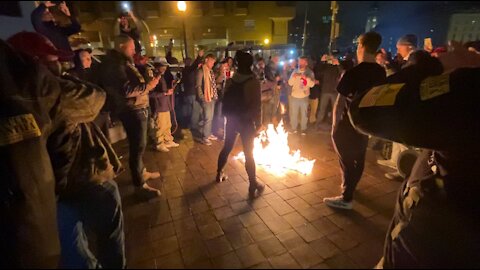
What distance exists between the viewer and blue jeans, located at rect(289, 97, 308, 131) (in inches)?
307

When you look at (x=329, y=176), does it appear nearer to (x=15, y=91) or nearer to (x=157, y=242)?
(x=157, y=242)

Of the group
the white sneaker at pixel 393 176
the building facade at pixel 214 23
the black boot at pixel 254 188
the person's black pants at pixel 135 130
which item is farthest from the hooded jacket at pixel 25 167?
the building facade at pixel 214 23

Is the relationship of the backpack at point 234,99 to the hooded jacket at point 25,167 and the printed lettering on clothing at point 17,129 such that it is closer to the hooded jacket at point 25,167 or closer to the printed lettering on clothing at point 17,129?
the hooded jacket at point 25,167

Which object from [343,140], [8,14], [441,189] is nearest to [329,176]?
[343,140]

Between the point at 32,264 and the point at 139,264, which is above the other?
the point at 32,264

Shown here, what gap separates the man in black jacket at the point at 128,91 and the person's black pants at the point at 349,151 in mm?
2952

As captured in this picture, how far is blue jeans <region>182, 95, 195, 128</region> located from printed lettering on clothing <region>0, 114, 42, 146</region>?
613 cm

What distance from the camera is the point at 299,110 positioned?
8016 millimetres

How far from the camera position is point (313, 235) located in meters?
3.33

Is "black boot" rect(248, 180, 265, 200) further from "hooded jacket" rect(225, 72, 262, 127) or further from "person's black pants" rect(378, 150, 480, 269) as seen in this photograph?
"person's black pants" rect(378, 150, 480, 269)

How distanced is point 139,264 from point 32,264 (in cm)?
149

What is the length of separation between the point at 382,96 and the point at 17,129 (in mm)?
2030

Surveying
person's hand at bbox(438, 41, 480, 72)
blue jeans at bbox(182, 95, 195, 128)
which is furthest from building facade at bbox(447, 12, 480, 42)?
blue jeans at bbox(182, 95, 195, 128)

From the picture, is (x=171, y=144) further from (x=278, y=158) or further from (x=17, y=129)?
(x=17, y=129)
